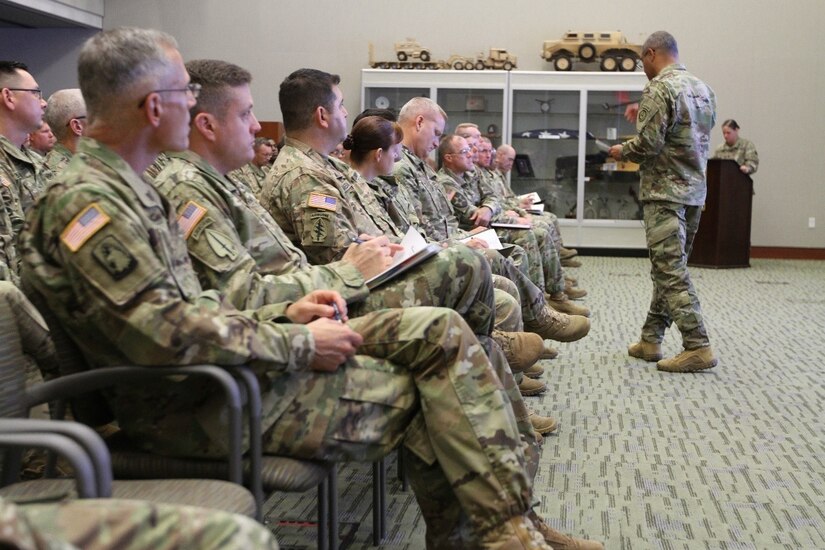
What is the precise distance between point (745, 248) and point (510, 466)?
321 inches

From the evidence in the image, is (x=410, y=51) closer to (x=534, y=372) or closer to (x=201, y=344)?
(x=534, y=372)

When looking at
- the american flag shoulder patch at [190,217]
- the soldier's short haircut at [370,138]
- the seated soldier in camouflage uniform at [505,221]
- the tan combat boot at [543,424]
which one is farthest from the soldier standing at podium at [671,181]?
the american flag shoulder patch at [190,217]

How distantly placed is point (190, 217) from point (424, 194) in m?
2.80

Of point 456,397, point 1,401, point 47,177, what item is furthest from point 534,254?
point 1,401

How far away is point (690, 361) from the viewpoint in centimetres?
440

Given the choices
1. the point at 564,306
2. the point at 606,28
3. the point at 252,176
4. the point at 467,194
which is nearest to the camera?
the point at 564,306

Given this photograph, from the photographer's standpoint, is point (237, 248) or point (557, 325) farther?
point (557, 325)

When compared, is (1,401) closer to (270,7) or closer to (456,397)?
(456,397)

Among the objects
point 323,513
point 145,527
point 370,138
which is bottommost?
point 323,513

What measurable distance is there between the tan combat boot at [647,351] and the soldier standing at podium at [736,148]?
5622 millimetres

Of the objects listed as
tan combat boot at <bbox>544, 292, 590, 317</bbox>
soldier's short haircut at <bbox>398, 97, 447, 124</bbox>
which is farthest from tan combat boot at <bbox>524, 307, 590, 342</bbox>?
tan combat boot at <bbox>544, 292, 590, 317</bbox>

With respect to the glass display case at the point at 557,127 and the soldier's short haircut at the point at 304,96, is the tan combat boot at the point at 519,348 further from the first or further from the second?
the glass display case at the point at 557,127

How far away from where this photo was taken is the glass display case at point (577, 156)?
32.7ft

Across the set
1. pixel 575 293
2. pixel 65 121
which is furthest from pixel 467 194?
pixel 65 121
